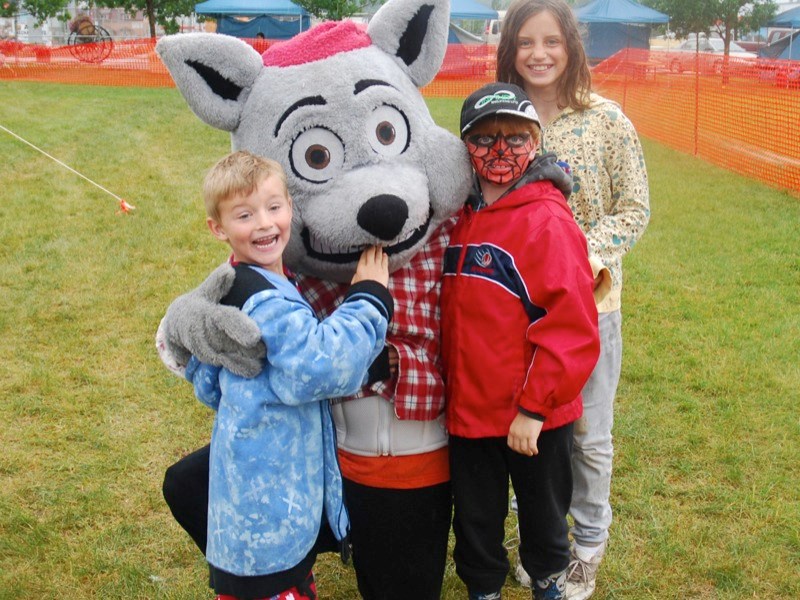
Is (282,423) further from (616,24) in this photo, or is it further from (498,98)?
(616,24)

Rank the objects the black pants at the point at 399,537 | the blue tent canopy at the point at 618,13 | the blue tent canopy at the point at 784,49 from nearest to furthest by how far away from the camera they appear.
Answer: the black pants at the point at 399,537
the blue tent canopy at the point at 784,49
the blue tent canopy at the point at 618,13

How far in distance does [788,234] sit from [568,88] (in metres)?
5.96

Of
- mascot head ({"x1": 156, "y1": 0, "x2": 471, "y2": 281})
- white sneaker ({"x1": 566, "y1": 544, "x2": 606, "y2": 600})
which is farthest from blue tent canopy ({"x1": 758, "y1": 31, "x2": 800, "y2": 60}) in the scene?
mascot head ({"x1": 156, "y1": 0, "x2": 471, "y2": 281})

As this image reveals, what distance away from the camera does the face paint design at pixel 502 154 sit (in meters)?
2.23

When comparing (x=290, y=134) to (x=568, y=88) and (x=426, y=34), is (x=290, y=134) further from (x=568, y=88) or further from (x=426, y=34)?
(x=568, y=88)

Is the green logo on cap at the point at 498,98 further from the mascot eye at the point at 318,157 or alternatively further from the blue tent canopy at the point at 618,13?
the blue tent canopy at the point at 618,13

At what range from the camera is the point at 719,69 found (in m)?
14.7

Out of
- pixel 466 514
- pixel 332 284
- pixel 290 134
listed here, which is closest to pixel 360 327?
pixel 332 284

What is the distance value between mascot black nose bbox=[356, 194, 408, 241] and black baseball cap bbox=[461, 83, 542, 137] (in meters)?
0.33

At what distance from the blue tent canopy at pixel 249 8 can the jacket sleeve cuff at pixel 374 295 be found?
28.2 metres

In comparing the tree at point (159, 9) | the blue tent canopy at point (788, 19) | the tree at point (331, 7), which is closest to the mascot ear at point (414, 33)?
the tree at point (331, 7)

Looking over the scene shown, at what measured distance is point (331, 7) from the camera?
28.5 m

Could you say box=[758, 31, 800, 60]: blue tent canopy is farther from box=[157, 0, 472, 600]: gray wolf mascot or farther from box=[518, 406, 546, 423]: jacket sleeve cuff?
box=[518, 406, 546, 423]: jacket sleeve cuff

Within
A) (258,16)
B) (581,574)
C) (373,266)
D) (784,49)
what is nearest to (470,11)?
(258,16)
